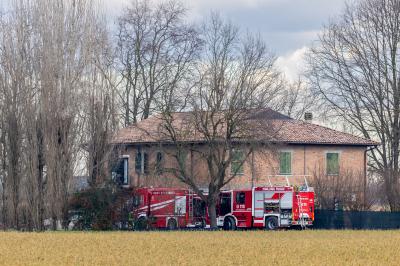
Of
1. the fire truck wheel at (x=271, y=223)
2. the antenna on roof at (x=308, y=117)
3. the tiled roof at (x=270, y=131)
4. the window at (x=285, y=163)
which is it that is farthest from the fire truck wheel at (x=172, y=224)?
the antenna on roof at (x=308, y=117)

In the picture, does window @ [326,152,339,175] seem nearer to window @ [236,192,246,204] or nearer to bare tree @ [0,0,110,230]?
window @ [236,192,246,204]

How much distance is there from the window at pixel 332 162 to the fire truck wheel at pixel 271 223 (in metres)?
9.02

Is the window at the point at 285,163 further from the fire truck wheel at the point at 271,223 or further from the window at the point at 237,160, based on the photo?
the fire truck wheel at the point at 271,223

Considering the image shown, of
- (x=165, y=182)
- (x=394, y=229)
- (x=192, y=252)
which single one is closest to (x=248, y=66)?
(x=165, y=182)

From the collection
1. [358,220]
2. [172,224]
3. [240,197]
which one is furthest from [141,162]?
[358,220]

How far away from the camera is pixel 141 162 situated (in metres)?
59.4

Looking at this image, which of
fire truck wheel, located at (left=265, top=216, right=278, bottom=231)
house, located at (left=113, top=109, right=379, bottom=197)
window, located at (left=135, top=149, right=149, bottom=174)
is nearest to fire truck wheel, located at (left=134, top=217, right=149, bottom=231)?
house, located at (left=113, top=109, right=379, bottom=197)

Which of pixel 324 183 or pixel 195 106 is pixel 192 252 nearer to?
pixel 195 106

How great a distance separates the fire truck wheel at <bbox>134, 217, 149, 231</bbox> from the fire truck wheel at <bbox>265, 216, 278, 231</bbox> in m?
6.76

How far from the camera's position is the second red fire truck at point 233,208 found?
54.0 metres

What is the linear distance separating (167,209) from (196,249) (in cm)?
1992

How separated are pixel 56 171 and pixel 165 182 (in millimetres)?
9193

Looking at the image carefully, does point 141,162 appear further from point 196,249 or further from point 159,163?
point 196,249

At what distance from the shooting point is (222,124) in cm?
5388
